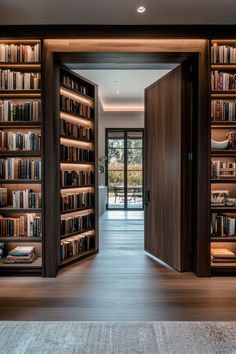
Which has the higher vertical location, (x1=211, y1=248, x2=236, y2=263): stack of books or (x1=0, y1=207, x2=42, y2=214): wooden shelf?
(x1=0, y1=207, x2=42, y2=214): wooden shelf

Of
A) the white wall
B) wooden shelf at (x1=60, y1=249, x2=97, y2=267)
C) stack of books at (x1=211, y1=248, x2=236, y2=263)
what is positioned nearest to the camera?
stack of books at (x1=211, y1=248, x2=236, y2=263)

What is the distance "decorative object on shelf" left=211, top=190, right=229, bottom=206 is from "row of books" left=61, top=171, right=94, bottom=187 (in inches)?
77.5

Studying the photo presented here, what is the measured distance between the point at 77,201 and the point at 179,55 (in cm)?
255

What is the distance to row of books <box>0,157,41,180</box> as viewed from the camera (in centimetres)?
390

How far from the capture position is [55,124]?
3.85 metres

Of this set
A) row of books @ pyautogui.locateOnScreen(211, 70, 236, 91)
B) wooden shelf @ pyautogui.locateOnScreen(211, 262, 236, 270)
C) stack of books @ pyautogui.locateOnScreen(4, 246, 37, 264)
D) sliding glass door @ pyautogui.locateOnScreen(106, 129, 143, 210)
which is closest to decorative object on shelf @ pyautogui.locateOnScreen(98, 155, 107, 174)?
sliding glass door @ pyautogui.locateOnScreen(106, 129, 143, 210)

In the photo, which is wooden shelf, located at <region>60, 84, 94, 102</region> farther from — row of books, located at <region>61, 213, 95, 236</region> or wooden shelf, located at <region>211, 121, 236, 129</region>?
wooden shelf, located at <region>211, 121, 236, 129</region>

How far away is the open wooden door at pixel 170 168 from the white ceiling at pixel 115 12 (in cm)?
65

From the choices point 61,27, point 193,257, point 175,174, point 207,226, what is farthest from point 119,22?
point 193,257

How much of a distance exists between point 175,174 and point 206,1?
209 centimetres

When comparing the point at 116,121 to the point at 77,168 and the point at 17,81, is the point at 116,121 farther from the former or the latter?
the point at 17,81

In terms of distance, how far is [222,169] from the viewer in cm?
392

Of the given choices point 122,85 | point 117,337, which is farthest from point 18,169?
point 122,85

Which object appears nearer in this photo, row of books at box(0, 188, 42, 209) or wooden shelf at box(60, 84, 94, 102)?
row of books at box(0, 188, 42, 209)
